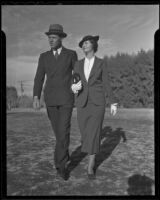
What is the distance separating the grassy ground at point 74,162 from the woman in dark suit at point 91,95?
297 mm

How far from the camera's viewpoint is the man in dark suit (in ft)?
13.4

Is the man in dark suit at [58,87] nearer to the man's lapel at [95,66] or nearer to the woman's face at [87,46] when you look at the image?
the woman's face at [87,46]

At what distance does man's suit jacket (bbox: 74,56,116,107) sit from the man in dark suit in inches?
6.6

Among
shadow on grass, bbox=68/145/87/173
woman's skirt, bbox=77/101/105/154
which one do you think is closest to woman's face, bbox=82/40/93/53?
woman's skirt, bbox=77/101/105/154

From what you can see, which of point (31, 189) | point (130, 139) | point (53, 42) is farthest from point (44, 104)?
point (130, 139)

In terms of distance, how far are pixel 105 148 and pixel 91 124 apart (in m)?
1.37

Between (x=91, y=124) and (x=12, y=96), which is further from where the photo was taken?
(x=12, y=96)

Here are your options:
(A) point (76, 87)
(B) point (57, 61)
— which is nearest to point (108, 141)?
(A) point (76, 87)

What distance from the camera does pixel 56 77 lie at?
4.11 meters

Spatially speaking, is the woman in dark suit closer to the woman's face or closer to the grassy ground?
the woman's face

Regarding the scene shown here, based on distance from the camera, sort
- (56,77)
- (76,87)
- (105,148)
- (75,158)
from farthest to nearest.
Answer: (105,148) < (75,158) < (56,77) < (76,87)

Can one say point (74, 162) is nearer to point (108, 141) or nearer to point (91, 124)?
point (91, 124)

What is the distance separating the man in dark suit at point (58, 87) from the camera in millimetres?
4078

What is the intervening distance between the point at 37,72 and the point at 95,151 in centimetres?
148
